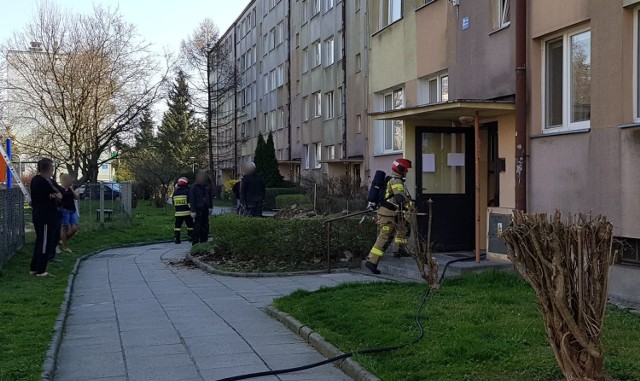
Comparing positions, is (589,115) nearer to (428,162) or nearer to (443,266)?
(443,266)

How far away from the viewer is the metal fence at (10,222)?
13.6 meters

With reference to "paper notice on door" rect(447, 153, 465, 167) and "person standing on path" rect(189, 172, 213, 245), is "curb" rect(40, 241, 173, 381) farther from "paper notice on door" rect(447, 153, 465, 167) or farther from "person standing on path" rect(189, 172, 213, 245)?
"paper notice on door" rect(447, 153, 465, 167)

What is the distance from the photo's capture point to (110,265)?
1605 centimetres

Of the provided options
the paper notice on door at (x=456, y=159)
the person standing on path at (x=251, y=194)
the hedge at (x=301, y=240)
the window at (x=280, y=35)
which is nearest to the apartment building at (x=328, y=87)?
the window at (x=280, y=35)

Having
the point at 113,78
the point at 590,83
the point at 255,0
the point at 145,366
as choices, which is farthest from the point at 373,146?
the point at 255,0

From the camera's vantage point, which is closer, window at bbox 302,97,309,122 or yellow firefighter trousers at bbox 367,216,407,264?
yellow firefighter trousers at bbox 367,216,407,264

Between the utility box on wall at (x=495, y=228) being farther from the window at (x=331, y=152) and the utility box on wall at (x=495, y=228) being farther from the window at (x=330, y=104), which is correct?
the window at (x=330, y=104)

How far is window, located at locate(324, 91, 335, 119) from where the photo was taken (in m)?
37.8

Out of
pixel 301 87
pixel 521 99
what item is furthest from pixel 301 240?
pixel 301 87

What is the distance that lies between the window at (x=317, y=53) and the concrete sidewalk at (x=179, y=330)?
2737cm

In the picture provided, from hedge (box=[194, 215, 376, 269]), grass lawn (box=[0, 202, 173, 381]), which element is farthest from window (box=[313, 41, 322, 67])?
hedge (box=[194, 215, 376, 269])

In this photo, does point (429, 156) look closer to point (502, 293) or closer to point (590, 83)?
point (590, 83)

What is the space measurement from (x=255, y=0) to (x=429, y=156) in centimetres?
4820

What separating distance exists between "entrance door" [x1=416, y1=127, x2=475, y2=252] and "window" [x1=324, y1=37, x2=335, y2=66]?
25.0 meters
